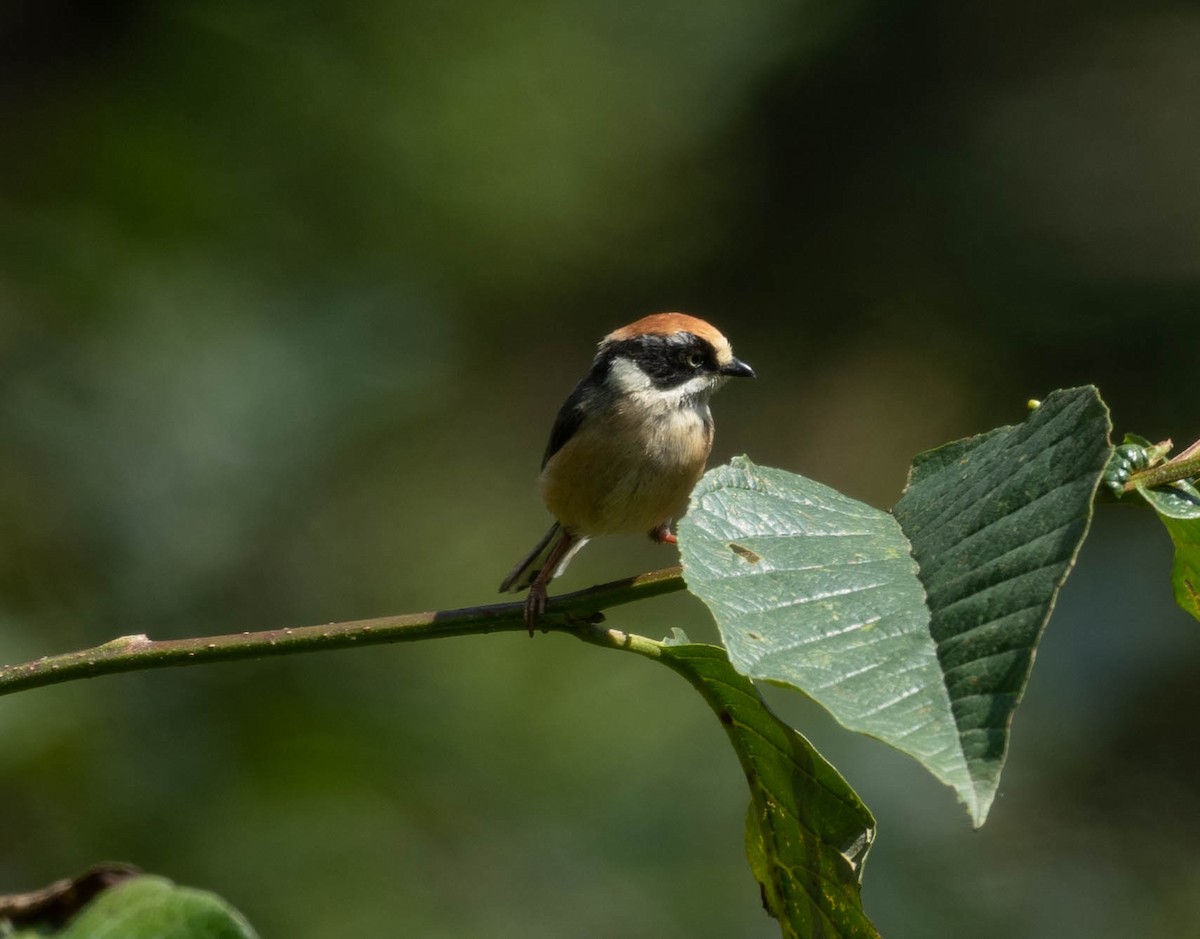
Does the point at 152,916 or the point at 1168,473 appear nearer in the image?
the point at 152,916

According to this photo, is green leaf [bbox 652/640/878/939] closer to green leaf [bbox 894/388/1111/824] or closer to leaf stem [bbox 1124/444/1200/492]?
green leaf [bbox 894/388/1111/824]

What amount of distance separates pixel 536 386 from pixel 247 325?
12.4ft

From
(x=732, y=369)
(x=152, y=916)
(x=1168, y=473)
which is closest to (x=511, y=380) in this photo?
(x=732, y=369)

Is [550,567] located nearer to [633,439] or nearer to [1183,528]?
[633,439]

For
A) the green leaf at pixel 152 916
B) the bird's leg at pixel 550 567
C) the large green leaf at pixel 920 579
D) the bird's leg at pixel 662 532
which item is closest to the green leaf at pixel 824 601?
the large green leaf at pixel 920 579

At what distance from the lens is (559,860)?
5914 millimetres

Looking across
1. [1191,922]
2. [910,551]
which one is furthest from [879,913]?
[910,551]

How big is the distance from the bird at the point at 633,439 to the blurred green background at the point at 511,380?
1517mm

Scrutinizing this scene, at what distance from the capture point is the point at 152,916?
1.43m

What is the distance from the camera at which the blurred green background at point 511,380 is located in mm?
5547

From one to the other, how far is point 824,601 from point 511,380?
9.18 m

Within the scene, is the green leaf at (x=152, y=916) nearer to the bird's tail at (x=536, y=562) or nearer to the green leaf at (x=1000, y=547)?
the green leaf at (x=1000, y=547)

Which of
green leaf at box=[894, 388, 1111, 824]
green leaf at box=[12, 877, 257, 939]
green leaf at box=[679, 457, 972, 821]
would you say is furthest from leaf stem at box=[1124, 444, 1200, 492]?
green leaf at box=[12, 877, 257, 939]

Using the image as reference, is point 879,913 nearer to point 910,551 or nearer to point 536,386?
point 910,551
